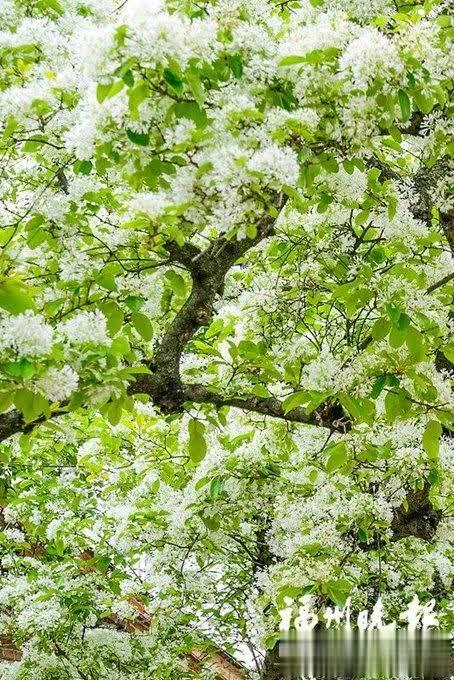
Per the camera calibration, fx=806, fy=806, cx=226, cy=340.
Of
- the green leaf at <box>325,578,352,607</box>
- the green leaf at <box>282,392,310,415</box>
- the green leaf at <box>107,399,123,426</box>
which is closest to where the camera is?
the green leaf at <box>107,399,123,426</box>

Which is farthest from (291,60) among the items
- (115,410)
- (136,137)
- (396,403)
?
(396,403)

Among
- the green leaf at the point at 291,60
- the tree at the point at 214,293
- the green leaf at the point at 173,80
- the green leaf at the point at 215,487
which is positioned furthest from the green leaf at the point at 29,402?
the green leaf at the point at 215,487

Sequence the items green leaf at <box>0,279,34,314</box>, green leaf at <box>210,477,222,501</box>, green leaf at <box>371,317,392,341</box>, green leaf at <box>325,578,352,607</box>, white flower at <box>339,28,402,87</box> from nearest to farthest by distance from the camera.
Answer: green leaf at <box>0,279,34,314</box>, white flower at <box>339,28,402,87</box>, green leaf at <box>371,317,392,341</box>, green leaf at <box>325,578,352,607</box>, green leaf at <box>210,477,222,501</box>

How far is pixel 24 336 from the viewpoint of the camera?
2252 millimetres

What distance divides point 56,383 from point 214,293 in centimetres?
147

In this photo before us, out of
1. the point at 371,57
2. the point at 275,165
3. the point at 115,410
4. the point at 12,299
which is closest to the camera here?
the point at 12,299

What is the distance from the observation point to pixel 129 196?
3.48 metres

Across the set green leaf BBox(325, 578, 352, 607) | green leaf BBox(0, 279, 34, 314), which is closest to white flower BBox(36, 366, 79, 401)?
green leaf BBox(0, 279, 34, 314)

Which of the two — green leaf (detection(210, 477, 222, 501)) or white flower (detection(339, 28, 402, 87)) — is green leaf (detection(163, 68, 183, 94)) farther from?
green leaf (detection(210, 477, 222, 501))

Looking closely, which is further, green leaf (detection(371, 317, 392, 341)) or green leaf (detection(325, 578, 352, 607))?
green leaf (detection(325, 578, 352, 607))

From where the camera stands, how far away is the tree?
97.3 inches

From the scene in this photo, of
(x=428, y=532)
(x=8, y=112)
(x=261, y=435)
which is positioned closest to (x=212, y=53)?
(x=8, y=112)

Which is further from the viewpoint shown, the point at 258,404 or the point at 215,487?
the point at 215,487

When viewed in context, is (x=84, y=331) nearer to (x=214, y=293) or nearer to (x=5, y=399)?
(x=5, y=399)
